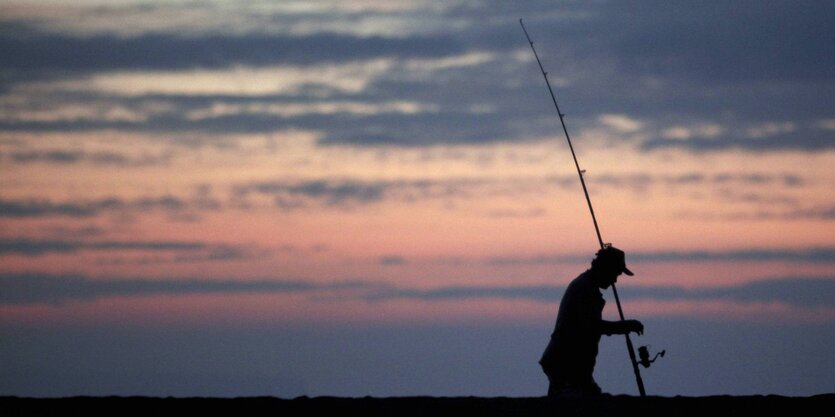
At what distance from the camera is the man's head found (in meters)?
10.3

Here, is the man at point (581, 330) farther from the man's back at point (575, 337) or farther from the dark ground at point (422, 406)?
the dark ground at point (422, 406)

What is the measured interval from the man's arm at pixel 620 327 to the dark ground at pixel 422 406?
1680 mm

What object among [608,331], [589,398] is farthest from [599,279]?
[589,398]

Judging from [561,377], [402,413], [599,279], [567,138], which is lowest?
[402,413]

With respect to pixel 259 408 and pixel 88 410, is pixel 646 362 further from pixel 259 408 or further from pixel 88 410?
pixel 88 410

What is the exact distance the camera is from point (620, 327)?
1029 centimetres

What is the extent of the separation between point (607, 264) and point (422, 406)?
115 inches

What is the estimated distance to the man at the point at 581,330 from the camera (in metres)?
10.2

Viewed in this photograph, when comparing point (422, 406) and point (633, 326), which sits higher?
point (633, 326)

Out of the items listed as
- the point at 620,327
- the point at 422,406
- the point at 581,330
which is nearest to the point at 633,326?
the point at 620,327

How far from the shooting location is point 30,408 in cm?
755

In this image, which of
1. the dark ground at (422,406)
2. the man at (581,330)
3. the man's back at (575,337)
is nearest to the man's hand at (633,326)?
the man at (581,330)

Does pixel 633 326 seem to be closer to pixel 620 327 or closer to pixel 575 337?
pixel 620 327

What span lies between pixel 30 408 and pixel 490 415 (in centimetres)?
279
